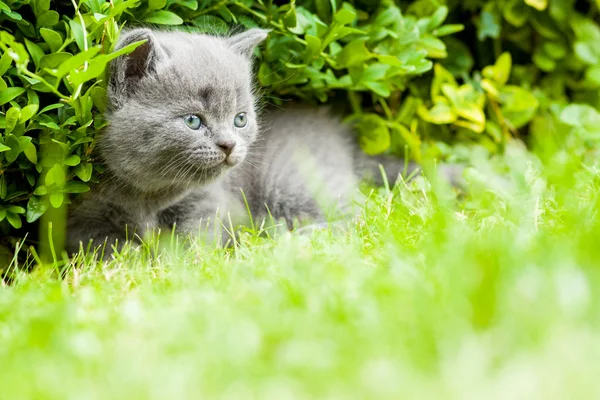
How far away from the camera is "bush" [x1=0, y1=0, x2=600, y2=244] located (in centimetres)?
171

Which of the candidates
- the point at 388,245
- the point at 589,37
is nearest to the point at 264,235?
the point at 388,245

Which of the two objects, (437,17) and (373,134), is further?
(373,134)

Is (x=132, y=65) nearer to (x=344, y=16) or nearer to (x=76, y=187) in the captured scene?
(x=76, y=187)

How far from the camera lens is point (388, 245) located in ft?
5.14

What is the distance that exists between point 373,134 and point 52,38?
1312 millimetres

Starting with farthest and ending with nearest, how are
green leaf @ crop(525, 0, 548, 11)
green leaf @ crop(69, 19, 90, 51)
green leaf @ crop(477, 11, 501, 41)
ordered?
green leaf @ crop(477, 11, 501, 41)
green leaf @ crop(525, 0, 548, 11)
green leaf @ crop(69, 19, 90, 51)

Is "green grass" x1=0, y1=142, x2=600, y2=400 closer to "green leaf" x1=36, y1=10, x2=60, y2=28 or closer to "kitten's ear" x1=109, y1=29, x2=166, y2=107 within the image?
"kitten's ear" x1=109, y1=29, x2=166, y2=107

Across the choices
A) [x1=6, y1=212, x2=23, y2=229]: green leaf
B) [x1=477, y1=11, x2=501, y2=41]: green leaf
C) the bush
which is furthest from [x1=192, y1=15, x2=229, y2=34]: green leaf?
[x1=477, y1=11, x2=501, y2=41]: green leaf

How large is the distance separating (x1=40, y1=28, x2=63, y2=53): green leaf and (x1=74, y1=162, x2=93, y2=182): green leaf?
0.32 metres

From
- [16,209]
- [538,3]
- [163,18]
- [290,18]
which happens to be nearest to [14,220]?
[16,209]

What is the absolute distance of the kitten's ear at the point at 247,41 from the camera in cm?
200

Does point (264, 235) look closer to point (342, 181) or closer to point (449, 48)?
point (342, 181)

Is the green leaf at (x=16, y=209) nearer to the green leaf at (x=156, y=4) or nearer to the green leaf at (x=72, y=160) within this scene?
the green leaf at (x=72, y=160)

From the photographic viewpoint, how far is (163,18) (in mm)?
1877
